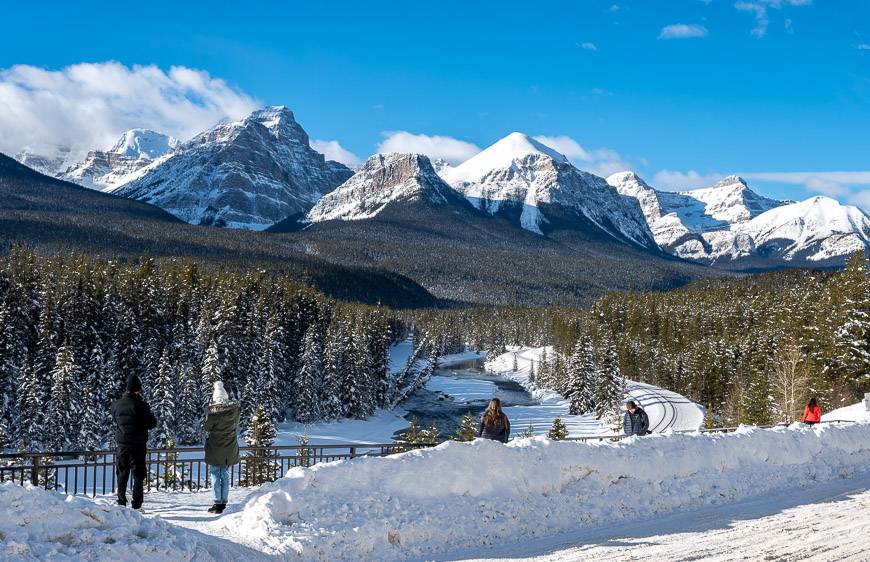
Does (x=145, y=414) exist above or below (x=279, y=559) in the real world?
above

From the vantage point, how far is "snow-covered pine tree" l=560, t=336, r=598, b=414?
7450 cm

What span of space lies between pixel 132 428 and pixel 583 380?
6774cm

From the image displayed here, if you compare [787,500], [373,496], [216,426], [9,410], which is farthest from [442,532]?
[9,410]

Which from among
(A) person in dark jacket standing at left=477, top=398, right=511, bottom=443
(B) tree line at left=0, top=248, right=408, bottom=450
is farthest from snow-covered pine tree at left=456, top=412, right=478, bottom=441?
(B) tree line at left=0, top=248, right=408, bottom=450

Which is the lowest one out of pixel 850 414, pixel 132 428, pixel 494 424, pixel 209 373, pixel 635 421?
pixel 209 373

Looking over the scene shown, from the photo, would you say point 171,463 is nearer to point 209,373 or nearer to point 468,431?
point 468,431

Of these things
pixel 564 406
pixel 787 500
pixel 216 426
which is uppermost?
pixel 216 426

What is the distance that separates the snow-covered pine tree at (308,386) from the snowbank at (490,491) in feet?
156

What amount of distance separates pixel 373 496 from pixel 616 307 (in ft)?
378

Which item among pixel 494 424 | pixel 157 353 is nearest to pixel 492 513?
pixel 494 424

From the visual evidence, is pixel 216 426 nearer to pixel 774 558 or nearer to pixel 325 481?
pixel 325 481

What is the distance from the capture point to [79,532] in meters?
8.41

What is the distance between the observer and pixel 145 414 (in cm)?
1167

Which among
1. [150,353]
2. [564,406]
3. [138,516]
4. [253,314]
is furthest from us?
[564,406]
